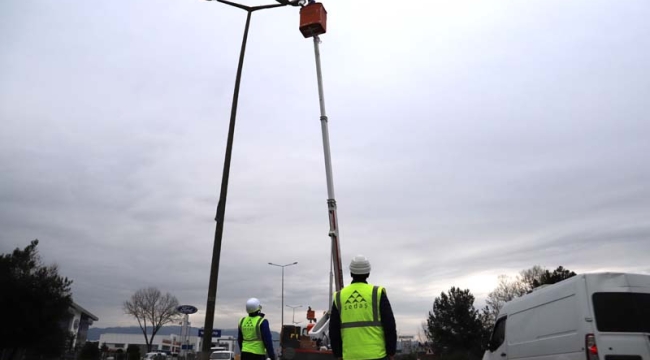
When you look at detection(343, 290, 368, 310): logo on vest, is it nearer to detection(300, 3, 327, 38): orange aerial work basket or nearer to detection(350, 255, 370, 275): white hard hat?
detection(350, 255, 370, 275): white hard hat

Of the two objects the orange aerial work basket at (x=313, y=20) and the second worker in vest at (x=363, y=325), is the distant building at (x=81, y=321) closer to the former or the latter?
the orange aerial work basket at (x=313, y=20)

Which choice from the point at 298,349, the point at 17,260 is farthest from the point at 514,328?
the point at 17,260

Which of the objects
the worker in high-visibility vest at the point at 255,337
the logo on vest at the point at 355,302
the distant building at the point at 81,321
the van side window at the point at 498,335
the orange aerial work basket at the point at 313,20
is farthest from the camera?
the distant building at the point at 81,321

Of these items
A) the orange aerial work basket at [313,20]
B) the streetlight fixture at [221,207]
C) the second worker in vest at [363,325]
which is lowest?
the second worker in vest at [363,325]

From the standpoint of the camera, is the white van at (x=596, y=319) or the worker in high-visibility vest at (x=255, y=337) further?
the white van at (x=596, y=319)

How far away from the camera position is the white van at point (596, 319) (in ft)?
24.4

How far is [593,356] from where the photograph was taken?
7387mm

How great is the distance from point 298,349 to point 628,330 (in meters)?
6.48

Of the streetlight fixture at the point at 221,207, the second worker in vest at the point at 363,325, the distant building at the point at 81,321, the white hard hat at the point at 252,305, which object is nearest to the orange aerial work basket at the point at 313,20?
the streetlight fixture at the point at 221,207

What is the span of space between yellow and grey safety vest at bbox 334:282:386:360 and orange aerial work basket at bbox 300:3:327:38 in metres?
10.6

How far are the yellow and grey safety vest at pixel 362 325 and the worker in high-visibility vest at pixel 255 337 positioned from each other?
2948 millimetres

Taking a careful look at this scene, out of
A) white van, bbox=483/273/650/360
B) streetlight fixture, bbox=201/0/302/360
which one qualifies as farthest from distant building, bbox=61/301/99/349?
white van, bbox=483/273/650/360

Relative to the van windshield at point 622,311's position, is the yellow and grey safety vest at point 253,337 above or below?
below

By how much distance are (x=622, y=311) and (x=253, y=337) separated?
5.84 meters
